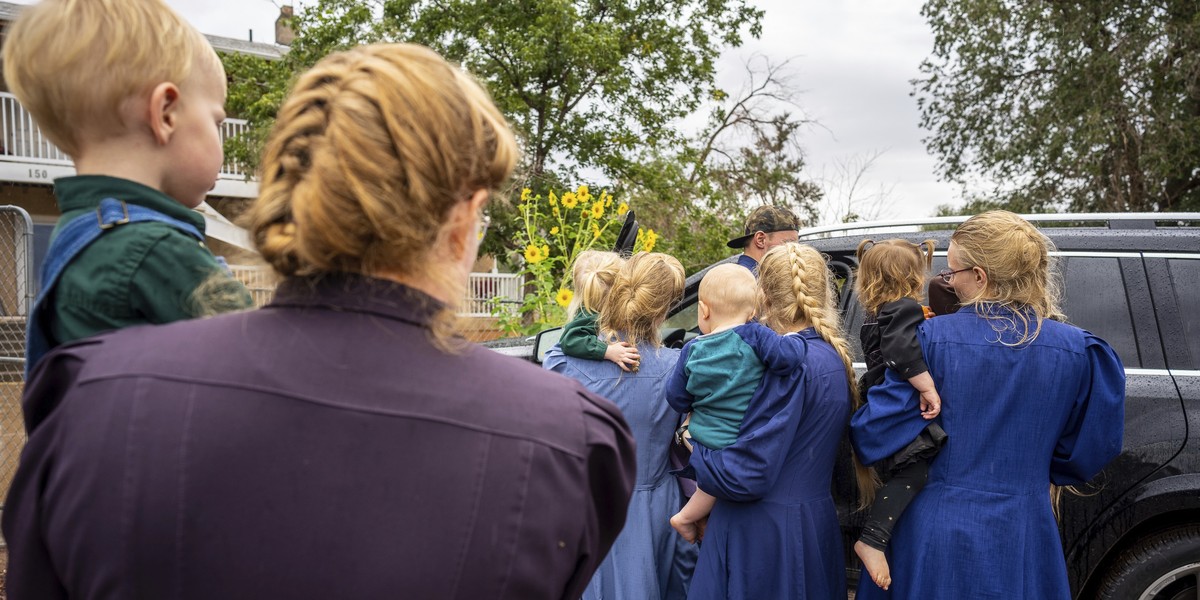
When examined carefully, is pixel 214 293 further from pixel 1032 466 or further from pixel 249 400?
pixel 1032 466

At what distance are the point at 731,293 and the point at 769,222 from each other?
6.99 ft

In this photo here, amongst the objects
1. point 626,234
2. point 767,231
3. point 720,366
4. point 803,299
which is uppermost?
point 626,234

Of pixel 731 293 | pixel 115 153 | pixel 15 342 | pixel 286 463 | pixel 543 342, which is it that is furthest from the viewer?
pixel 15 342

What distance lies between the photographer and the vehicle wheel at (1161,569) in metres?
3.24

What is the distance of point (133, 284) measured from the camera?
1201 millimetres

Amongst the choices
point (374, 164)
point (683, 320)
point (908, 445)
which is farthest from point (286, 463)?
point (683, 320)

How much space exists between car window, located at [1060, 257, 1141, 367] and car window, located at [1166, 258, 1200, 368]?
177 mm

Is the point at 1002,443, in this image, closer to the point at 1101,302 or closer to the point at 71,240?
the point at 1101,302

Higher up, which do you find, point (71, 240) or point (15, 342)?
point (15, 342)

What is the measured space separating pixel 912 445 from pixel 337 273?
2.24 meters

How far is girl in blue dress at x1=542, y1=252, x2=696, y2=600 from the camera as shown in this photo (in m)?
3.26

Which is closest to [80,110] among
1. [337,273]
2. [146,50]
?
[146,50]

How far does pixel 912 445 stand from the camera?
271 centimetres

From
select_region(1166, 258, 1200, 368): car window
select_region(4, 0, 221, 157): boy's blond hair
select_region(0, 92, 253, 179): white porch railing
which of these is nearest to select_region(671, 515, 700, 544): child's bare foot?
select_region(1166, 258, 1200, 368): car window
